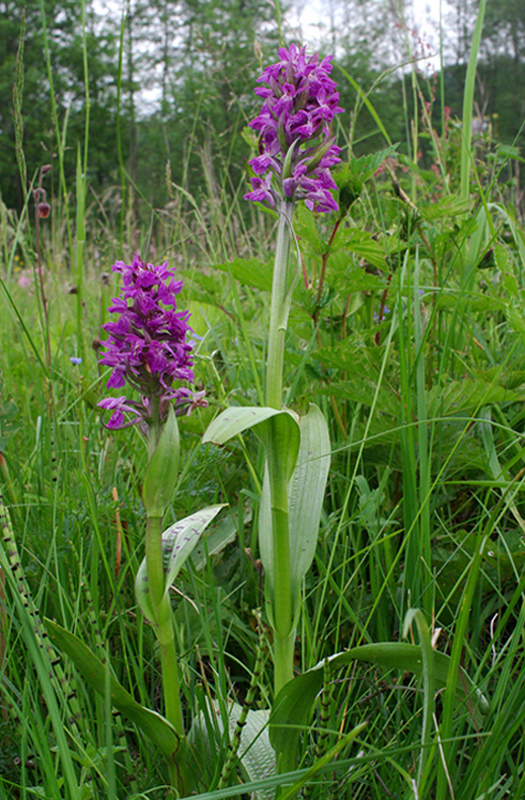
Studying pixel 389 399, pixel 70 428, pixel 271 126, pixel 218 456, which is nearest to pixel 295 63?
pixel 271 126

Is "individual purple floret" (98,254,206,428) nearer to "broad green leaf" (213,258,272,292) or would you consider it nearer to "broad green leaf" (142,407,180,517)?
"broad green leaf" (142,407,180,517)

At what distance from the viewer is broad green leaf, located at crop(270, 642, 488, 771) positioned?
73 cm

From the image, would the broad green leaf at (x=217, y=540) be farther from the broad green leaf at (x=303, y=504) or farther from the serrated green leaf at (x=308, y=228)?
the serrated green leaf at (x=308, y=228)

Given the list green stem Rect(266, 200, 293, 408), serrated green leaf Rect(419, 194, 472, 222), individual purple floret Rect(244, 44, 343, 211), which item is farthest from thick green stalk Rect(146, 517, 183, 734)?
serrated green leaf Rect(419, 194, 472, 222)

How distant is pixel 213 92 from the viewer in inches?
104

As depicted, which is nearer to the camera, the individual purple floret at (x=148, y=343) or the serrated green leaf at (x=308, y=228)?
the individual purple floret at (x=148, y=343)

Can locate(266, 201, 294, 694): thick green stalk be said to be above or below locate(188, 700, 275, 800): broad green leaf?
above

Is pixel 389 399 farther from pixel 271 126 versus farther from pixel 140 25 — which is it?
pixel 140 25

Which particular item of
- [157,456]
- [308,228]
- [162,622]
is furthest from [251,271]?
[162,622]

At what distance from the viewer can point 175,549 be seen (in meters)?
0.81

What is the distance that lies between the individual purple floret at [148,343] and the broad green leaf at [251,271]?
503mm

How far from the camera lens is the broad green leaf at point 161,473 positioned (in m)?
0.80

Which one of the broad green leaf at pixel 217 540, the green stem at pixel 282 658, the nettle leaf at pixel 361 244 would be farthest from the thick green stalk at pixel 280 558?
the nettle leaf at pixel 361 244

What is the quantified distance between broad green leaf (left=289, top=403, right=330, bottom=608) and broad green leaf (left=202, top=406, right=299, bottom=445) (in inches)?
6.7
